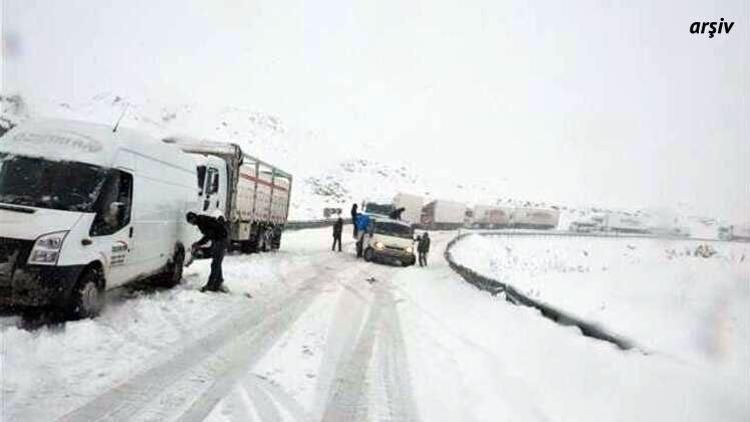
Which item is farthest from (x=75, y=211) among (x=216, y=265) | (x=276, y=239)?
(x=276, y=239)

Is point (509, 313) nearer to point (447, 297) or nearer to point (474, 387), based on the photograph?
point (447, 297)

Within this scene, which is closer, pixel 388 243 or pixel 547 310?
pixel 547 310

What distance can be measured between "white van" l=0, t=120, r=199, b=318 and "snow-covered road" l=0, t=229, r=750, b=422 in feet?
1.78

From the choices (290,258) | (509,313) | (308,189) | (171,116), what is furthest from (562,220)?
(509,313)

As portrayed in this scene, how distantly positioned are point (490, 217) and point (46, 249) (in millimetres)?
69022

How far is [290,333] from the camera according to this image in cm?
986

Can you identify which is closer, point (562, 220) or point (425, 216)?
point (425, 216)

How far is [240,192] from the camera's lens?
21.1 meters

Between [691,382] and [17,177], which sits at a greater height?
[17,177]

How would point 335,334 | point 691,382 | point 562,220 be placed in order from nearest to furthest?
point 691,382, point 335,334, point 562,220

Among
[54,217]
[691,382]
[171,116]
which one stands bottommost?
[691,382]

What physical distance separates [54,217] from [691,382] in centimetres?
787

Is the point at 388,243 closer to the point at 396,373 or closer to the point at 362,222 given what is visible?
the point at 362,222

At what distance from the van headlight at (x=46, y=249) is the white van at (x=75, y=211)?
12mm
